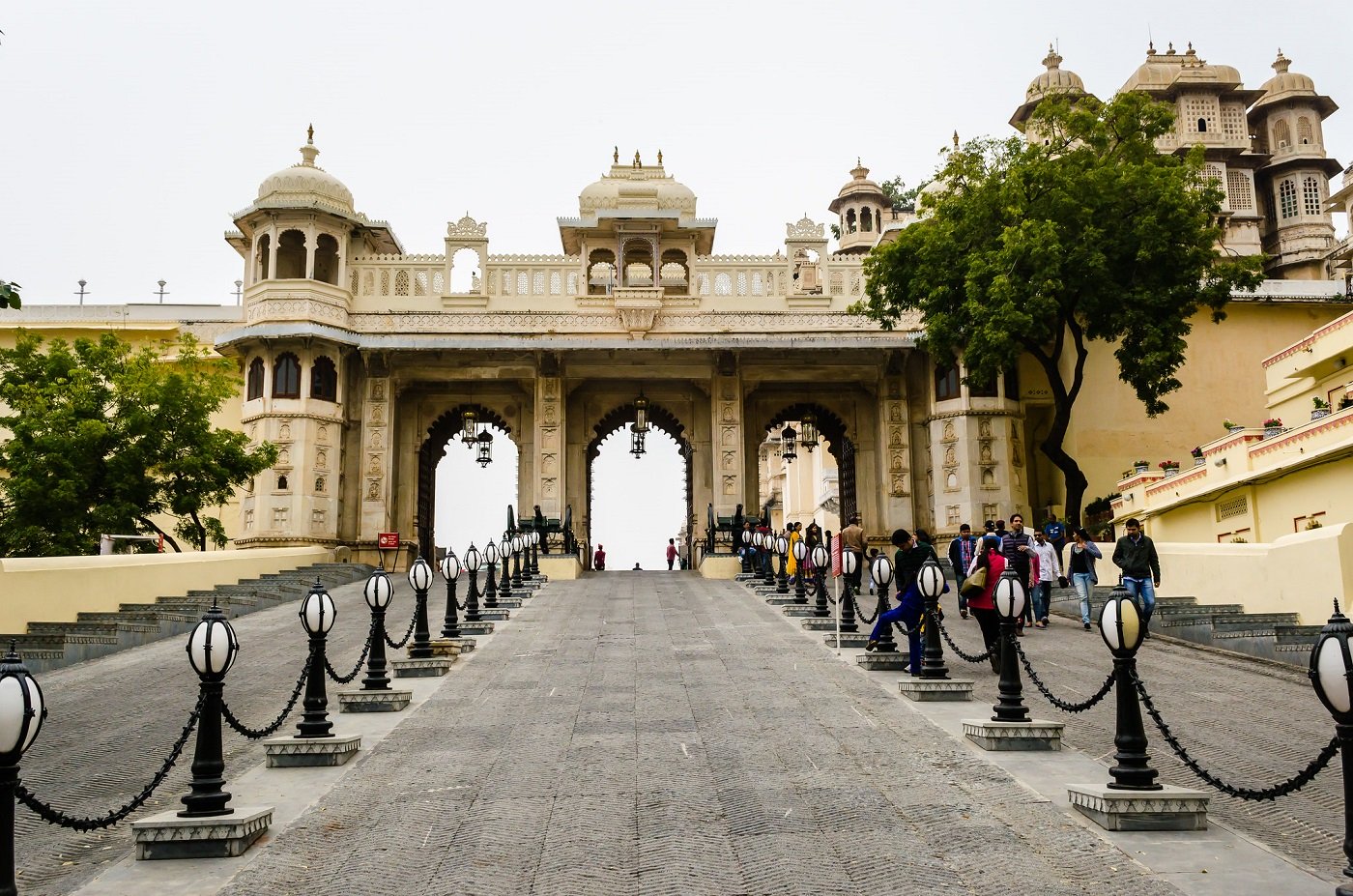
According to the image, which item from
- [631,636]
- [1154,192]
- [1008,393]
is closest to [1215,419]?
[1008,393]

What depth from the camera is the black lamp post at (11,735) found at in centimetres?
445

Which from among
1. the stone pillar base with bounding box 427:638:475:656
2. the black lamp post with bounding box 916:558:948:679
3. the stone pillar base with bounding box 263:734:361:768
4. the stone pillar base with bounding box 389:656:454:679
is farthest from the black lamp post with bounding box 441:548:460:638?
the black lamp post with bounding box 916:558:948:679

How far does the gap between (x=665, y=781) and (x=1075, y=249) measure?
18570 millimetres

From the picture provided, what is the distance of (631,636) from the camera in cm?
1417

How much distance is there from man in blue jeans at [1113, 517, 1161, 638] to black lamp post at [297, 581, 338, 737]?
366 inches

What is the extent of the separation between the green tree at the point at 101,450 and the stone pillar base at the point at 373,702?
13782 mm

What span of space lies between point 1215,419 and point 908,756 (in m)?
26.0

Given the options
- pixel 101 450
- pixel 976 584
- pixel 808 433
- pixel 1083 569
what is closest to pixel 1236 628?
pixel 1083 569

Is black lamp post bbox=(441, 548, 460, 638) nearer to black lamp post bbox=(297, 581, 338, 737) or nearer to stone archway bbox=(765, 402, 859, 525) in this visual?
black lamp post bbox=(297, 581, 338, 737)

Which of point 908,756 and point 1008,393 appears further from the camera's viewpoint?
point 1008,393

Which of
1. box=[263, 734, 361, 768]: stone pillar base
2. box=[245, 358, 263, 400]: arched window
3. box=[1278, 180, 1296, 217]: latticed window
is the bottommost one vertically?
box=[263, 734, 361, 768]: stone pillar base

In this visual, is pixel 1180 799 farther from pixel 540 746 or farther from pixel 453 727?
pixel 453 727

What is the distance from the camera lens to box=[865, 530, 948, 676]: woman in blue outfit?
10.6 m

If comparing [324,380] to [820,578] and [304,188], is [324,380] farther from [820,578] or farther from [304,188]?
[820,578]
